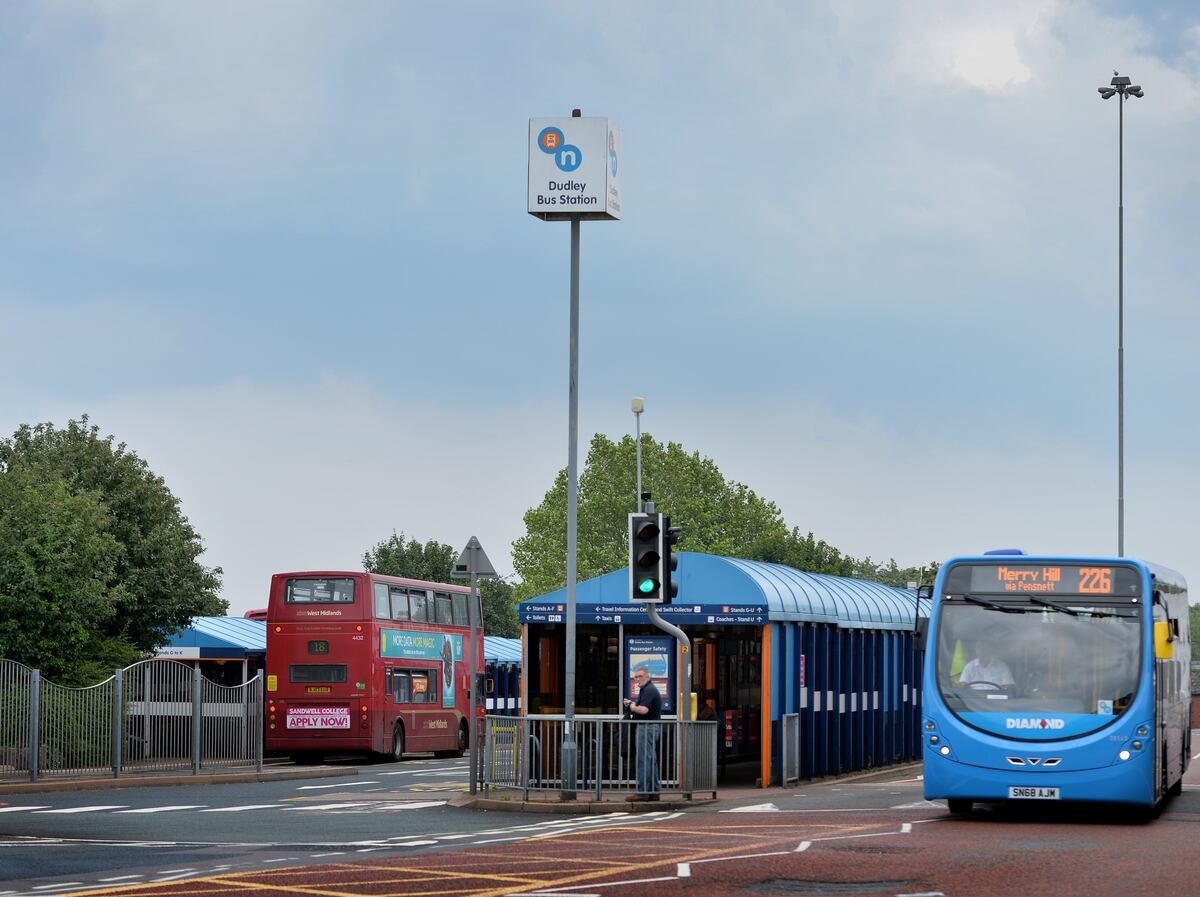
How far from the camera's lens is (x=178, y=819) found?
23047 millimetres

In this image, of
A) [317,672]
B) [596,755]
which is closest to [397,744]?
[317,672]

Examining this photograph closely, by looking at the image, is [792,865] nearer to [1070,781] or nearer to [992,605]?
[1070,781]

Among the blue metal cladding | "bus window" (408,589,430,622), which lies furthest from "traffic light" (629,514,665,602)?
"bus window" (408,589,430,622)

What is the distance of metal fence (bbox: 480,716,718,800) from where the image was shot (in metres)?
23.7

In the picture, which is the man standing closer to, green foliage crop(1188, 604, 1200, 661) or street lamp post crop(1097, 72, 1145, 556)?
street lamp post crop(1097, 72, 1145, 556)

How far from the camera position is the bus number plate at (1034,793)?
1942cm

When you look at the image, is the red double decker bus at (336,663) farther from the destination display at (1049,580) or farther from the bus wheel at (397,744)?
the destination display at (1049,580)

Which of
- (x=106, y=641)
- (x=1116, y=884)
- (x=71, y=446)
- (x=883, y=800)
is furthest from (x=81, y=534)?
(x=1116, y=884)

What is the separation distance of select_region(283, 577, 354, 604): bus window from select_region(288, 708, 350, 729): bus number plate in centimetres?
226

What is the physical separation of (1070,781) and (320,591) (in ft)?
74.8

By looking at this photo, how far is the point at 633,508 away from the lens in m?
97.8

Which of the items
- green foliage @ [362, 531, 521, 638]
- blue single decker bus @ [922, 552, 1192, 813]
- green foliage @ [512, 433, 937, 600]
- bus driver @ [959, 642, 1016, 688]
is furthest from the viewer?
green foliage @ [362, 531, 521, 638]

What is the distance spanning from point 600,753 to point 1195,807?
283 inches

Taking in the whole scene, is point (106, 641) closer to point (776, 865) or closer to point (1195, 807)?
point (1195, 807)
